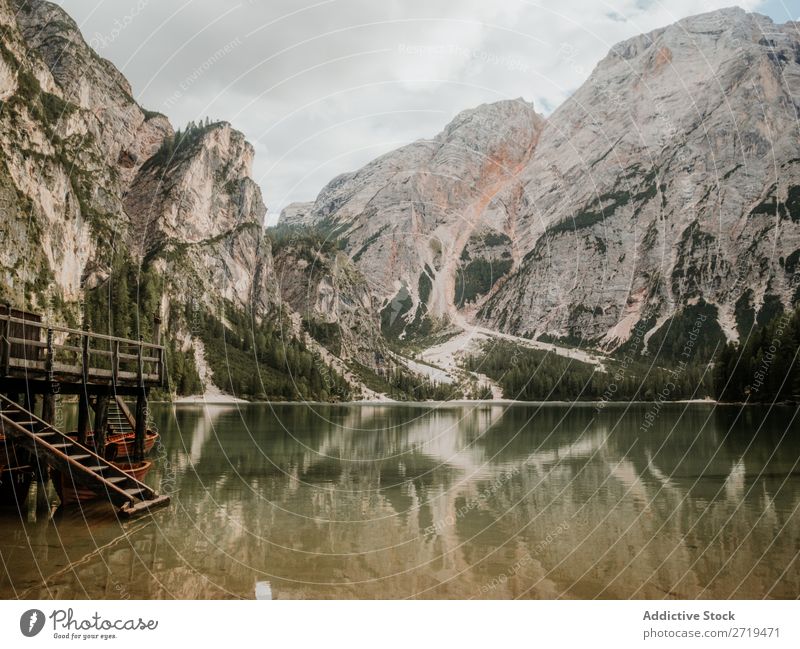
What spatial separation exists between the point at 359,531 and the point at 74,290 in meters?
115

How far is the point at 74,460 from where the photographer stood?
1673 cm

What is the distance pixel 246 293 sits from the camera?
19862cm

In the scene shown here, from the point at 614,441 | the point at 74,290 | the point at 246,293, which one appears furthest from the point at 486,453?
the point at 246,293

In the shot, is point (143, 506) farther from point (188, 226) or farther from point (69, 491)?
point (188, 226)

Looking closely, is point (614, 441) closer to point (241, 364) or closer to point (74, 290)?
point (74, 290)

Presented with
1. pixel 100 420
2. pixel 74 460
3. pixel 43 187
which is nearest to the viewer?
pixel 74 460

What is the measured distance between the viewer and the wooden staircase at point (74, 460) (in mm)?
16297

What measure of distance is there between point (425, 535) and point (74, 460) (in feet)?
30.6

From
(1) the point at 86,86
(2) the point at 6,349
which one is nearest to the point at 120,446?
(2) the point at 6,349

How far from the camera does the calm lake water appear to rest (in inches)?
482

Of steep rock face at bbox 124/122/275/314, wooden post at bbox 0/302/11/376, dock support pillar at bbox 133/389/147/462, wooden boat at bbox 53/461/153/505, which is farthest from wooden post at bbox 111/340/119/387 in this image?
steep rock face at bbox 124/122/275/314

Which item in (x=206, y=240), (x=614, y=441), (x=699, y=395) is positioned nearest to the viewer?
(x=614, y=441)

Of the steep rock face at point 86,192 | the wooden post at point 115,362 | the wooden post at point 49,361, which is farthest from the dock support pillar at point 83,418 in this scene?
the steep rock face at point 86,192

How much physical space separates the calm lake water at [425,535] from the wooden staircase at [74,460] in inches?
24.0
